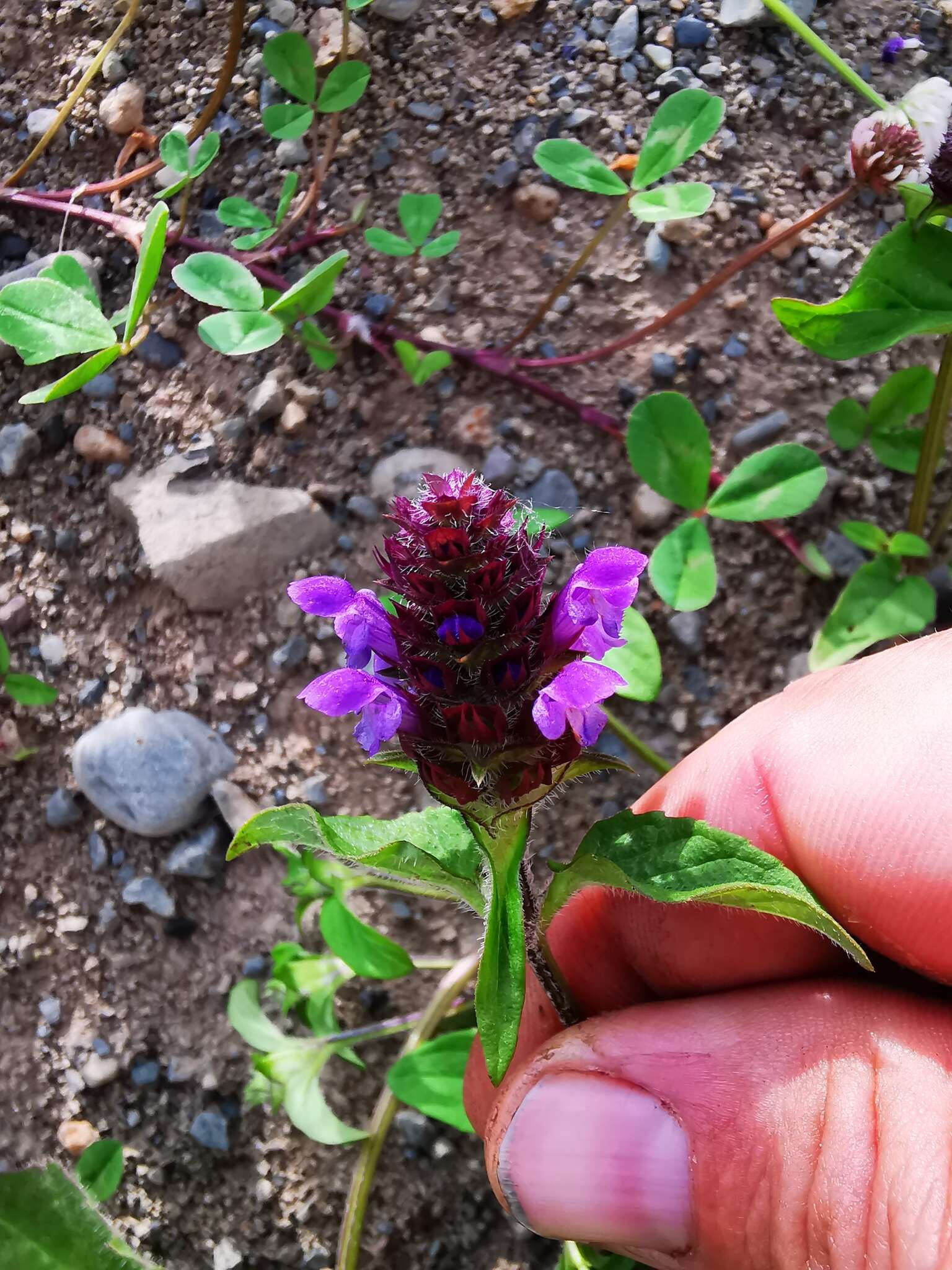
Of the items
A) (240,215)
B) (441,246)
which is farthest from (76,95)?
(441,246)

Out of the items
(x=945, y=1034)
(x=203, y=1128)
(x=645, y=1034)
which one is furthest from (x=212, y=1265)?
(x=945, y=1034)

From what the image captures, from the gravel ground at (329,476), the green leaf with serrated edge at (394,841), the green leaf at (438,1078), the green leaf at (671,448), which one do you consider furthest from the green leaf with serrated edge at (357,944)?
the green leaf at (671,448)

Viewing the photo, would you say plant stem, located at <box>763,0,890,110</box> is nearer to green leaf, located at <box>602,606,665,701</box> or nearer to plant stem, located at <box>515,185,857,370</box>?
plant stem, located at <box>515,185,857,370</box>

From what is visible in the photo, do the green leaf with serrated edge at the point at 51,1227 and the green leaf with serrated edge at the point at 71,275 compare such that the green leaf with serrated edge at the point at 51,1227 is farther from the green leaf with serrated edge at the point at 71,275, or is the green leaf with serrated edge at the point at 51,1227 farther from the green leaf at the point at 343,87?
the green leaf at the point at 343,87

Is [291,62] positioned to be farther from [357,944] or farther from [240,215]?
[357,944]

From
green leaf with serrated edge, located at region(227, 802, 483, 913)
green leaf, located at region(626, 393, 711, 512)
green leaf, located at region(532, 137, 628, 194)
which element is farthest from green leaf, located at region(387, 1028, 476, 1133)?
green leaf, located at region(532, 137, 628, 194)
